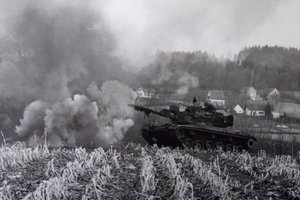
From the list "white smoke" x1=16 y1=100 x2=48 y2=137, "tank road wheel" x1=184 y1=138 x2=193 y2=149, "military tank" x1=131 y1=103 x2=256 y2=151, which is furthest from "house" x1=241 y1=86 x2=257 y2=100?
"white smoke" x1=16 y1=100 x2=48 y2=137

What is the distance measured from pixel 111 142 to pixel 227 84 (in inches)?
213

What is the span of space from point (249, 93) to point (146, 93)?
14.1 feet

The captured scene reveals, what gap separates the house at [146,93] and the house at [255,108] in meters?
3.76

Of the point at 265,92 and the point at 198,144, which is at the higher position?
the point at 265,92

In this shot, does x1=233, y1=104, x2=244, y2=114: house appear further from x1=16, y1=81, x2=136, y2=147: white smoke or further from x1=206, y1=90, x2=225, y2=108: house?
x1=16, y1=81, x2=136, y2=147: white smoke

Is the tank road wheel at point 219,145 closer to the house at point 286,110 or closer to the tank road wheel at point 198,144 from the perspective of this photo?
the tank road wheel at point 198,144

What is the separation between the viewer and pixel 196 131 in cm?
1461

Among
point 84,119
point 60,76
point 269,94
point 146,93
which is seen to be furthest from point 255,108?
point 60,76

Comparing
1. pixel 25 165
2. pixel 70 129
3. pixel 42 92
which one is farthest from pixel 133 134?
pixel 25 165

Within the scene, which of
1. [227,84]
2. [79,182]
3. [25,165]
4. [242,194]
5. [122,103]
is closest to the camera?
[242,194]

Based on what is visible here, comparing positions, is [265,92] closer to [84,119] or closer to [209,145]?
[209,145]

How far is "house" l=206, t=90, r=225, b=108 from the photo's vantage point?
16.9 metres

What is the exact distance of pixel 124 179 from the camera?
7.61 metres

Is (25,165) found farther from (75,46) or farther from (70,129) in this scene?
(75,46)
